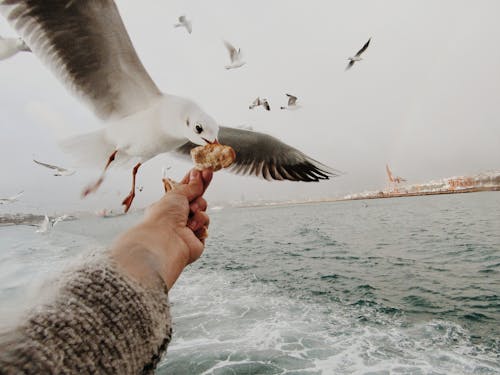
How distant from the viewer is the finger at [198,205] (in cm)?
103

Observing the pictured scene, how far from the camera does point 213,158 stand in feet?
4.05

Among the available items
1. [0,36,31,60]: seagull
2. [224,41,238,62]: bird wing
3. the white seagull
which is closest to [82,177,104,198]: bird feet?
the white seagull

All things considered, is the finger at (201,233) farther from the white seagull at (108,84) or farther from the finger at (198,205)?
the white seagull at (108,84)

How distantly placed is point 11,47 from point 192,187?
1.58 m

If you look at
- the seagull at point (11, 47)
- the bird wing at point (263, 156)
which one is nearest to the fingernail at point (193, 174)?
the seagull at point (11, 47)

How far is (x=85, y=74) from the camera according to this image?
2252 mm

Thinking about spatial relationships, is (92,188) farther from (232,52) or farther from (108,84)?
(232,52)

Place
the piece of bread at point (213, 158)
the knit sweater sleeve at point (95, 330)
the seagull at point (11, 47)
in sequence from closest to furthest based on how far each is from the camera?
the knit sweater sleeve at point (95, 330) → the piece of bread at point (213, 158) → the seagull at point (11, 47)

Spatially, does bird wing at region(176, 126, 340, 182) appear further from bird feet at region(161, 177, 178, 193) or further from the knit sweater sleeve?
the knit sweater sleeve

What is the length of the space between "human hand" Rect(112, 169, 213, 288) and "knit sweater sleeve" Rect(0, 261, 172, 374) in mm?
60

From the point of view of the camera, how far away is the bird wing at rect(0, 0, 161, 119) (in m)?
1.92

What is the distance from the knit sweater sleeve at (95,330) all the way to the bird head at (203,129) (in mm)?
1141

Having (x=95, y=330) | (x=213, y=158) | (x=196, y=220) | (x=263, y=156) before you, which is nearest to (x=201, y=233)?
(x=196, y=220)

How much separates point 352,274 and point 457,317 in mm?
3364
